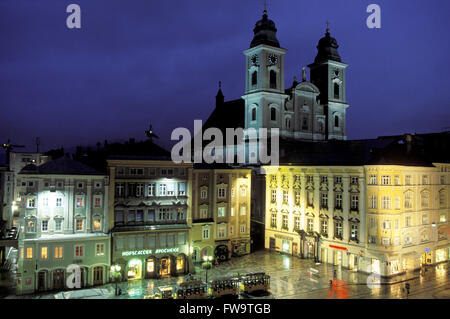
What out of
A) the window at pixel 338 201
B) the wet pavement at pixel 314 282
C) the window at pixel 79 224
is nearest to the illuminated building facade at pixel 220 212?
the wet pavement at pixel 314 282

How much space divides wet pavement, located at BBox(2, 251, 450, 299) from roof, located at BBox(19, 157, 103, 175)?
39.3ft

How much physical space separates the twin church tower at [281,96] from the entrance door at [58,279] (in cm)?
4253

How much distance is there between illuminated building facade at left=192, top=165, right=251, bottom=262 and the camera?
161 feet

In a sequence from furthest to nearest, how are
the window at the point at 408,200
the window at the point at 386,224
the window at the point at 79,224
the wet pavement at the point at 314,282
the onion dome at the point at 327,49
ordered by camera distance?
the onion dome at the point at 327,49 → the window at the point at 408,200 → the window at the point at 386,224 → the window at the point at 79,224 → the wet pavement at the point at 314,282

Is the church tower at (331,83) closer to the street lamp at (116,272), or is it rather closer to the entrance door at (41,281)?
the street lamp at (116,272)

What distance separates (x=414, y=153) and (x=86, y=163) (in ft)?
132

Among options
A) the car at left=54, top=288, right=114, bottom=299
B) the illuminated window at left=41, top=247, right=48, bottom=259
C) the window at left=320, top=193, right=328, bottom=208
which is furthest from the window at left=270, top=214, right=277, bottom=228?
the illuminated window at left=41, top=247, right=48, bottom=259

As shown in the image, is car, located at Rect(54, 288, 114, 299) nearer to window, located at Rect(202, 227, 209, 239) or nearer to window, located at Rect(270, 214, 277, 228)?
window, located at Rect(202, 227, 209, 239)

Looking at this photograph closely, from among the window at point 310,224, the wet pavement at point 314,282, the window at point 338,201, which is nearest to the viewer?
the wet pavement at point 314,282

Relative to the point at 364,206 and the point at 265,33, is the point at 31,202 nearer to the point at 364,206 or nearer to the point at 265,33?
the point at 364,206

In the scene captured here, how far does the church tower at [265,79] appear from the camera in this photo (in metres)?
71.2
